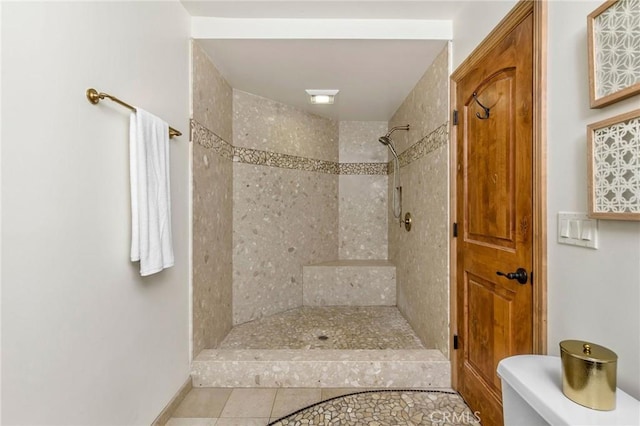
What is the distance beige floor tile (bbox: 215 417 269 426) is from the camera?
66.7 inches

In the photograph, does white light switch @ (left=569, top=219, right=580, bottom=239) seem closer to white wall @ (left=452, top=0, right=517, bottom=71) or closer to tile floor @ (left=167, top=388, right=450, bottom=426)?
white wall @ (left=452, top=0, right=517, bottom=71)

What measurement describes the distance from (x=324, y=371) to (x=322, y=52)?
7.00 feet

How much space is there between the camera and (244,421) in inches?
67.7

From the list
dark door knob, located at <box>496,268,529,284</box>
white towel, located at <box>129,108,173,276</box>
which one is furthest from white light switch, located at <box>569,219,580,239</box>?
white towel, located at <box>129,108,173,276</box>

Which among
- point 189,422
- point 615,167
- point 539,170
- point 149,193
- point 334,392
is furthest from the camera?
point 334,392

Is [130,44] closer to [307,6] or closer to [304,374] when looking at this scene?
[307,6]

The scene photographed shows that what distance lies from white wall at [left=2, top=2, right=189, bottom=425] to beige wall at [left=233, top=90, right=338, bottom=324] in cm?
132

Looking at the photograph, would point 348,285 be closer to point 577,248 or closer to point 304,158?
point 304,158

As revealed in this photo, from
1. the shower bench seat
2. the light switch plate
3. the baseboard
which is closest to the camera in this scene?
the light switch plate

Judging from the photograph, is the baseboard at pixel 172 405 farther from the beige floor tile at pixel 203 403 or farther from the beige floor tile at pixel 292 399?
the beige floor tile at pixel 292 399

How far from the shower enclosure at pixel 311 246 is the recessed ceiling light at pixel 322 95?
17.9 inches

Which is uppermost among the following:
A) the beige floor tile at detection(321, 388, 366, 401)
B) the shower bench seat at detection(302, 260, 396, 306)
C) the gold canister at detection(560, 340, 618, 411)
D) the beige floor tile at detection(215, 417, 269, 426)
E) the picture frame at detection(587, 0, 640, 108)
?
the picture frame at detection(587, 0, 640, 108)

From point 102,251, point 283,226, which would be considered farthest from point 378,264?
point 102,251

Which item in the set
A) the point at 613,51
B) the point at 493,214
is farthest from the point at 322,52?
the point at 613,51
